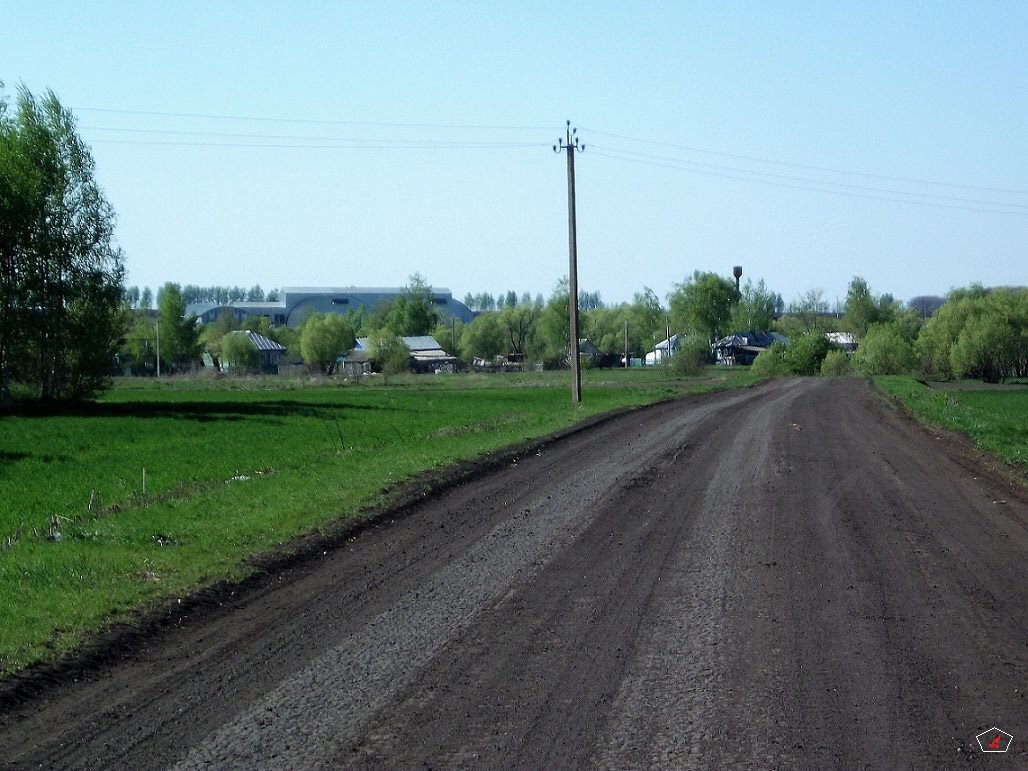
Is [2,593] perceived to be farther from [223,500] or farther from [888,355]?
[888,355]

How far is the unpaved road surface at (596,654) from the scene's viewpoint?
604cm

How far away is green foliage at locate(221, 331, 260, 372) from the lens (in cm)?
13675

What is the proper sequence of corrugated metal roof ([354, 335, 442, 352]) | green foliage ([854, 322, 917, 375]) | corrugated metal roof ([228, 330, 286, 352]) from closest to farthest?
green foliage ([854, 322, 917, 375]) < corrugated metal roof ([228, 330, 286, 352]) < corrugated metal roof ([354, 335, 442, 352])

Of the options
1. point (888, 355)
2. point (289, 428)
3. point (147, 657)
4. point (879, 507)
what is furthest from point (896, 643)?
point (888, 355)

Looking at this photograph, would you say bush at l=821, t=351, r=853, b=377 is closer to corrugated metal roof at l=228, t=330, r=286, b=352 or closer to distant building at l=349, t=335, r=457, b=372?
distant building at l=349, t=335, r=457, b=372

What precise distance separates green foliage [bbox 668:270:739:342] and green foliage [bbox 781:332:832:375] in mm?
51536

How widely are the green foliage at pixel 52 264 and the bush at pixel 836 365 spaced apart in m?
65.1

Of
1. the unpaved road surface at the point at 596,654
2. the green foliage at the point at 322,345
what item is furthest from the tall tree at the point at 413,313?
the unpaved road surface at the point at 596,654

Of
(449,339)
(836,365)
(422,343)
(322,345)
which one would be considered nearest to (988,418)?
(836,365)

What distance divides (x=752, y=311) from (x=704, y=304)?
45.1 feet

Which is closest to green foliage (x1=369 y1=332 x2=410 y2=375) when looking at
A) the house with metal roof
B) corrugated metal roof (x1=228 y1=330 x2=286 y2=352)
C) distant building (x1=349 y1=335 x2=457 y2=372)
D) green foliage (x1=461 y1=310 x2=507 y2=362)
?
distant building (x1=349 y1=335 x2=457 y2=372)

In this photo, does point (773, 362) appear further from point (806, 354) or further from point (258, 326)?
point (258, 326)

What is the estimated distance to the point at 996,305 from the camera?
101188 millimetres

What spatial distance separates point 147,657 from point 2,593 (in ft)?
8.47
